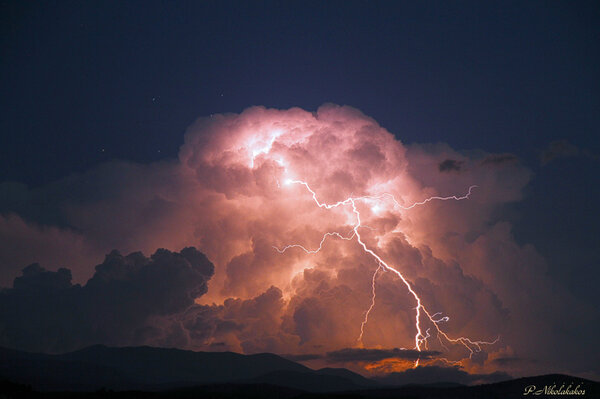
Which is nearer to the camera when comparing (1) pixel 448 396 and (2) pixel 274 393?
(1) pixel 448 396

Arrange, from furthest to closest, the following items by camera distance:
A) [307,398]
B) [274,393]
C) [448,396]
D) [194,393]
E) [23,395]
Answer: [274,393] < [194,393] < [307,398] < [448,396] < [23,395]

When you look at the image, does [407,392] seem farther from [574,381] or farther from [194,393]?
[194,393]

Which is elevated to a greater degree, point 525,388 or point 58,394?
point 525,388

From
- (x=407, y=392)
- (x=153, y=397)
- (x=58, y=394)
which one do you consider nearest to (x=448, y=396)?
(x=407, y=392)

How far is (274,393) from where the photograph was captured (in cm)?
14600

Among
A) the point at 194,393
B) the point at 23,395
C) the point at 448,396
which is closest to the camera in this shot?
the point at 23,395

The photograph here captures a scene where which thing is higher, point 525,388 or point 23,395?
point 525,388

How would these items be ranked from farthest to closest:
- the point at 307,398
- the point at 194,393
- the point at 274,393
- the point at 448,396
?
1. the point at 274,393
2. the point at 194,393
3. the point at 307,398
4. the point at 448,396

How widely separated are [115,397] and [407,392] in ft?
182

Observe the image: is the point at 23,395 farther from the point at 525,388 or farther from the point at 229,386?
the point at 525,388

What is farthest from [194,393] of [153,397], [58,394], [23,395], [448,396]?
[448,396]

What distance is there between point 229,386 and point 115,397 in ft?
186

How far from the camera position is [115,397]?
101000mm

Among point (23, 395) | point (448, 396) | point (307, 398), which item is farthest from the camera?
point (307, 398)
